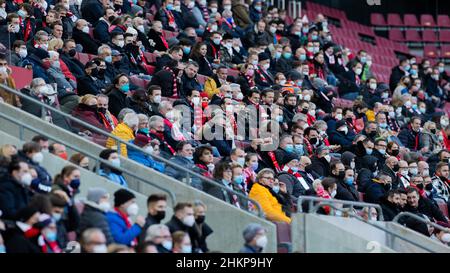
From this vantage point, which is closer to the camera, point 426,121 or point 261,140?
point 261,140

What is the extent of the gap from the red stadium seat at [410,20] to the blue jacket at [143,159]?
60.8 feet

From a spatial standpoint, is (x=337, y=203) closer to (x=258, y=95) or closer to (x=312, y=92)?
(x=258, y=95)

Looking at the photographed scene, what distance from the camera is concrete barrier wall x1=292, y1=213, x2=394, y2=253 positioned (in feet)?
39.2

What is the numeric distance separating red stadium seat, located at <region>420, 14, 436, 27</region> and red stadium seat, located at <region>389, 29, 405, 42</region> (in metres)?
0.56

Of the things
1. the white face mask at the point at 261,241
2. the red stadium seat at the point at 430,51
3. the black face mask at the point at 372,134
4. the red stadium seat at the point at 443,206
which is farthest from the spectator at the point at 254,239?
the red stadium seat at the point at 430,51

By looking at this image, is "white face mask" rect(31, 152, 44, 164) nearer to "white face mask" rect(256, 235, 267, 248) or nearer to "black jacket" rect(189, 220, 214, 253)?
"black jacket" rect(189, 220, 214, 253)

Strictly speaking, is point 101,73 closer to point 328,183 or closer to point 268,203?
point 328,183

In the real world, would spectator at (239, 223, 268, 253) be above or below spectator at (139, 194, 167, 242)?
below

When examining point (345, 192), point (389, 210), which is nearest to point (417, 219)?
point (389, 210)

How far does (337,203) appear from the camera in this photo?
12703 millimetres

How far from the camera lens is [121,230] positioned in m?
10.3

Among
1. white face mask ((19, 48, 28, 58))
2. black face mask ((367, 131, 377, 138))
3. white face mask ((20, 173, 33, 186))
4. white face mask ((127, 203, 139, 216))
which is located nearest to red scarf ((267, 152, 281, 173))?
white face mask ((19, 48, 28, 58))
